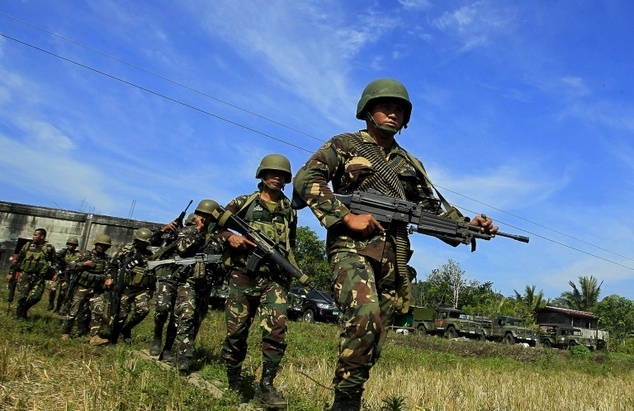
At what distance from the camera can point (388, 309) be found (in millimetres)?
3582

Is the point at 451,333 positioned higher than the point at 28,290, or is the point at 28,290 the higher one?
the point at 451,333

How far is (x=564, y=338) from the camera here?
29.1 m

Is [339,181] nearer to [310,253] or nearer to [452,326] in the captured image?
[452,326]

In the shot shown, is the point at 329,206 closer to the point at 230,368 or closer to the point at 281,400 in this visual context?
the point at 281,400

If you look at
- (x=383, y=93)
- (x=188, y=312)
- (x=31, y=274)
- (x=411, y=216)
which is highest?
(x=383, y=93)

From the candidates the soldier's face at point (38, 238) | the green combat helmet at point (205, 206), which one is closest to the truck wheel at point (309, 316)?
the soldier's face at point (38, 238)

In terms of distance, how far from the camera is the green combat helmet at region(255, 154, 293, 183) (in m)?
5.79

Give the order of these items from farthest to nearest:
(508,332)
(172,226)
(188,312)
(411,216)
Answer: (508,332) < (172,226) < (188,312) < (411,216)

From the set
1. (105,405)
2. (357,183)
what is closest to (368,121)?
(357,183)

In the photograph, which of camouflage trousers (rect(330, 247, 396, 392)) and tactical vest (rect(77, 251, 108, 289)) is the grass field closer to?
camouflage trousers (rect(330, 247, 396, 392))

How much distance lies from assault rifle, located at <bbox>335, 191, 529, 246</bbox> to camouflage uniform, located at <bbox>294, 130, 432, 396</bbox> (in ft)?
0.38

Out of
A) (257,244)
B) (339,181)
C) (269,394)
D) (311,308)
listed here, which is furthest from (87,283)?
(311,308)

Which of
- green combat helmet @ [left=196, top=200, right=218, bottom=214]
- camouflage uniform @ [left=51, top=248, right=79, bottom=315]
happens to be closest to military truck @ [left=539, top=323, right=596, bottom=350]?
camouflage uniform @ [left=51, top=248, right=79, bottom=315]

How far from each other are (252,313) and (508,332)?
25528 millimetres
